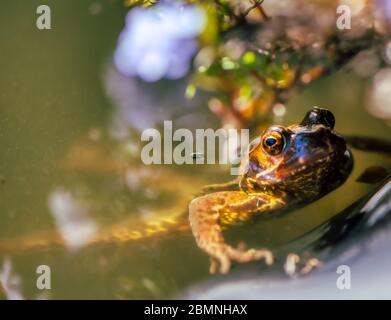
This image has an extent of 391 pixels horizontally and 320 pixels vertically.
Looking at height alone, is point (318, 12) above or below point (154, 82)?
above

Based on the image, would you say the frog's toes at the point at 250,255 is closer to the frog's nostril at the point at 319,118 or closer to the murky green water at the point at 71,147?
the murky green water at the point at 71,147

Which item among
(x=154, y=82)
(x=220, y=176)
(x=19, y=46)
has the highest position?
(x=19, y=46)

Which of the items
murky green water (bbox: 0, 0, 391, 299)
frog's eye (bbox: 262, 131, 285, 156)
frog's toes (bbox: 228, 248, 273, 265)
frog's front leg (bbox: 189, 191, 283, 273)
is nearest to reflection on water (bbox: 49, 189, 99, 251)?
murky green water (bbox: 0, 0, 391, 299)

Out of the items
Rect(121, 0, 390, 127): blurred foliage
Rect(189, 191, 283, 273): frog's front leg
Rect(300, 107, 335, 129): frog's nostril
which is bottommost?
Rect(189, 191, 283, 273): frog's front leg

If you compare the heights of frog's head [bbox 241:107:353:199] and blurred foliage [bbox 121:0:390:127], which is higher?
blurred foliage [bbox 121:0:390:127]

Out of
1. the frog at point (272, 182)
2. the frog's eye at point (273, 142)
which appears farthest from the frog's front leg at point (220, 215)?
the frog's eye at point (273, 142)

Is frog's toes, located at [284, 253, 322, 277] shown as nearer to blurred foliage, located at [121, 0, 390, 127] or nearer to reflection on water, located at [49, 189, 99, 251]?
blurred foliage, located at [121, 0, 390, 127]
